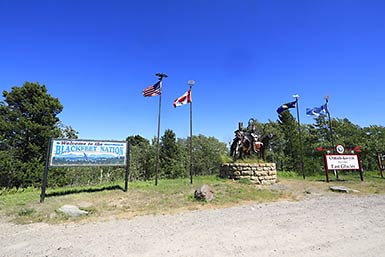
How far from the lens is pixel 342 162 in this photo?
13773 millimetres

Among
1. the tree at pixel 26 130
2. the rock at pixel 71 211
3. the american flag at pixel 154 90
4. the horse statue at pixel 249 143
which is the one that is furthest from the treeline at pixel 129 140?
the rock at pixel 71 211

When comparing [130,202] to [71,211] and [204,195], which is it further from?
[204,195]

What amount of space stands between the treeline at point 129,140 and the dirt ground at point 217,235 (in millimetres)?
8932

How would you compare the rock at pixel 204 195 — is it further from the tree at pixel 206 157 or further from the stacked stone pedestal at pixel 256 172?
the tree at pixel 206 157

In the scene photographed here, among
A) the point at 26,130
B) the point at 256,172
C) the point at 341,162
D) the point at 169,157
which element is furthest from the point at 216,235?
the point at 169,157

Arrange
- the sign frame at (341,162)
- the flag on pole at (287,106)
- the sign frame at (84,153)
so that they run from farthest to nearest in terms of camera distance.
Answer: the flag on pole at (287,106), the sign frame at (341,162), the sign frame at (84,153)

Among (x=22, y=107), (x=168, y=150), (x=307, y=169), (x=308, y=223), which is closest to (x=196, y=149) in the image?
(x=168, y=150)

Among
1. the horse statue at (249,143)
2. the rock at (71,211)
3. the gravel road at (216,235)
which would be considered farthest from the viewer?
the horse statue at (249,143)

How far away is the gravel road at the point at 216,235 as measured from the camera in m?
3.98

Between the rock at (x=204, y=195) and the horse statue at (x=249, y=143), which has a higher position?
the horse statue at (x=249, y=143)

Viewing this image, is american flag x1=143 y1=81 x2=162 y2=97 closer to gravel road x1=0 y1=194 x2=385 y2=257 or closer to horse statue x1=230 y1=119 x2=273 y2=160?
horse statue x1=230 y1=119 x2=273 y2=160

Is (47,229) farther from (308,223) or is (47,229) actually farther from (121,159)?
(308,223)

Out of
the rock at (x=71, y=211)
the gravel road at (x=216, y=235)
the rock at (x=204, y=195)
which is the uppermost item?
the rock at (x=204, y=195)

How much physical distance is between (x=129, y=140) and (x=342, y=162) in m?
13.1
